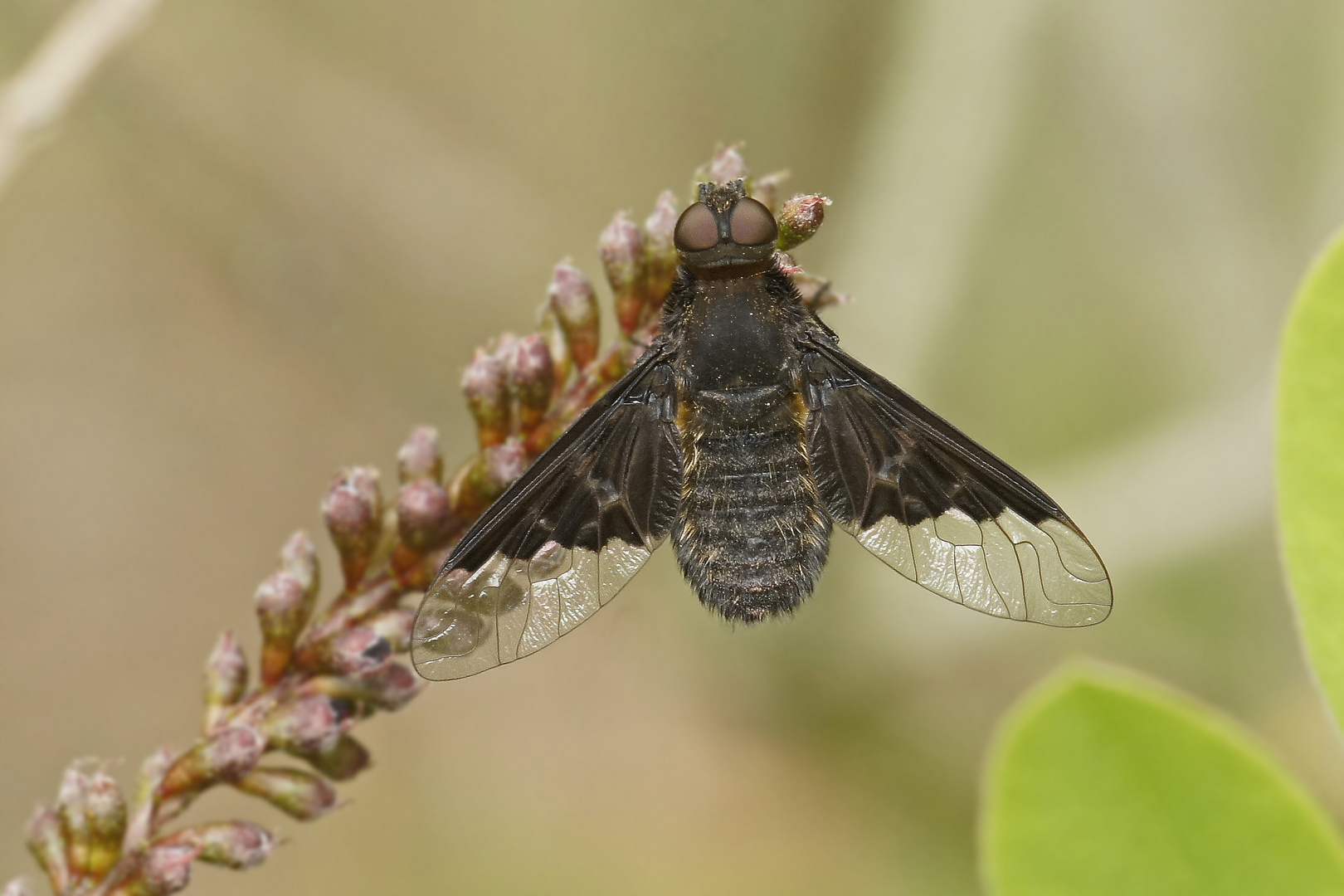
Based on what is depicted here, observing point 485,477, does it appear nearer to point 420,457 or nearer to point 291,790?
point 420,457

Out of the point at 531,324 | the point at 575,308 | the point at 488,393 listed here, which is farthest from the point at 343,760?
the point at 531,324

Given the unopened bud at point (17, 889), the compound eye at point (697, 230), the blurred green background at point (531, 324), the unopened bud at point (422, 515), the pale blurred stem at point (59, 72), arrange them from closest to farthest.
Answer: the unopened bud at point (17, 889), the unopened bud at point (422, 515), the compound eye at point (697, 230), the pale blurred stem at point (59, 72), the blurred green background at point (531, 324)

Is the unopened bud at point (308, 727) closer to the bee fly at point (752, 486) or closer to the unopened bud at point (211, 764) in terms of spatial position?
the unopened bud at point (211, 764)

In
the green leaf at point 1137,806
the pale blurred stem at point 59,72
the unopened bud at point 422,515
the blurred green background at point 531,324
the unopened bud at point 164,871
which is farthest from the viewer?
the blurred green background at point 531,324

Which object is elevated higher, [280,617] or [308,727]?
[280,617]

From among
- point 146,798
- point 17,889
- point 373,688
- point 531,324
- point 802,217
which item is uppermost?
point 531,324

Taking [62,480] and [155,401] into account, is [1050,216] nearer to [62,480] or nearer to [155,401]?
[155,401]

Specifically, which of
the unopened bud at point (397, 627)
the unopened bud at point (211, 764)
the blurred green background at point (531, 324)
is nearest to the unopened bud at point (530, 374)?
the unopened bud at point (397, 627)
